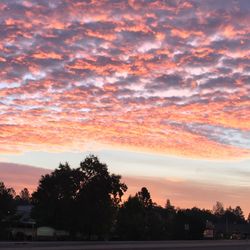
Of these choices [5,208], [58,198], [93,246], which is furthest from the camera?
[58,198]

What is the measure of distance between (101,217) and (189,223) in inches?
1291

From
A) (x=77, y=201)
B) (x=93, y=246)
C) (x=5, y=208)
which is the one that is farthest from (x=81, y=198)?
(x=93, y=246)

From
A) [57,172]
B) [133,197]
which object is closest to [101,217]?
[57,172]

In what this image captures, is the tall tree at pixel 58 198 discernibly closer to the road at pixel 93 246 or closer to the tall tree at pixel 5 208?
the tall tree at pixel 5 208

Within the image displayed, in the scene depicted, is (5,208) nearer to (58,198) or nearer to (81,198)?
(58,198)

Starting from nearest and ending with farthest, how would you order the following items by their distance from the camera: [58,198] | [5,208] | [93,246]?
[93,246]
[5,208]
[58,198]

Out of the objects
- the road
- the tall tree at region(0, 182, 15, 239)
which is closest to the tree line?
the tall tree at region(0, 182, 15, 239)

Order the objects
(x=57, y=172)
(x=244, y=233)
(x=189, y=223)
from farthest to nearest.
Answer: (x=244, y=233) → (x=189, y=223) → (x=57, y=172)

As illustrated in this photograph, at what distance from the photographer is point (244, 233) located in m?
173

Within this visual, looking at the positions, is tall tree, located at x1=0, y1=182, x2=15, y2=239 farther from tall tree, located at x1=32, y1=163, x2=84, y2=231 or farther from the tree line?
tall tree, located at x1=32, y1=163, x2=84, y2=231

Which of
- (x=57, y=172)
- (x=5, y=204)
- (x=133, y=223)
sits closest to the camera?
(x=5, y=204)

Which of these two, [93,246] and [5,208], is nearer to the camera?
[93,246]

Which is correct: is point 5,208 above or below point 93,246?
above

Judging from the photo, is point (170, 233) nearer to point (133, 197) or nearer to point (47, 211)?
point (133, 197)
